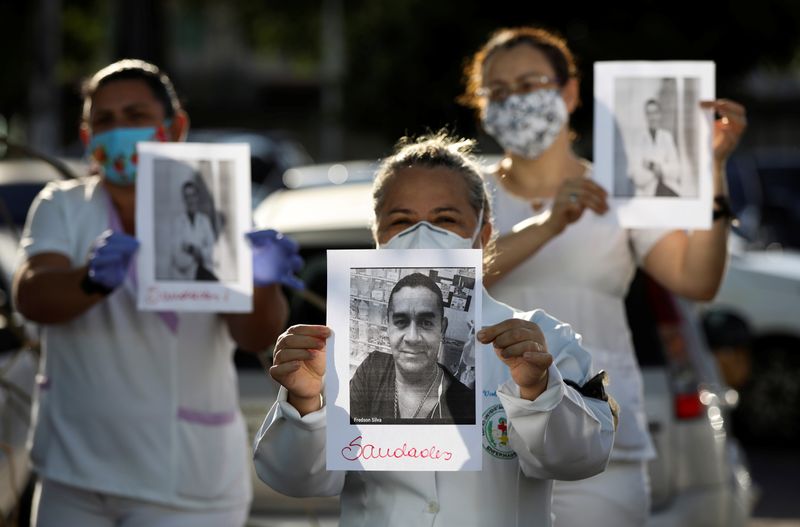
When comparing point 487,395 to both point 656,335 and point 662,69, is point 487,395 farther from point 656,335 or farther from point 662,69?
point 656,335

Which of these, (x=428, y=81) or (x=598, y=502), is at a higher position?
(x=428, y=81)

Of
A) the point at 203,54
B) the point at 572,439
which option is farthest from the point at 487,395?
the point at 203,54

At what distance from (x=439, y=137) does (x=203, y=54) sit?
50.7 m

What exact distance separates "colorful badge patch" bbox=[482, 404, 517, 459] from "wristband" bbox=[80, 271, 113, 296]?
4.18ft

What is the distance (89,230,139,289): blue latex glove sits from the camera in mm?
3814

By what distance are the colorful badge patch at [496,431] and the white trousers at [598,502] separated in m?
1.06

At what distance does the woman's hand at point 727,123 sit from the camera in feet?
13.5

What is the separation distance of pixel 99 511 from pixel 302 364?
1.38 metres

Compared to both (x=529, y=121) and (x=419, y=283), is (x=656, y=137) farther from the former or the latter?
(x=419, y=283)

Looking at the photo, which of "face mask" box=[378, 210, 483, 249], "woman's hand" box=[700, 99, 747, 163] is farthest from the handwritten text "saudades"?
"woman's hand" box=[700, 99, 747, 163]

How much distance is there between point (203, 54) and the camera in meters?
53.1

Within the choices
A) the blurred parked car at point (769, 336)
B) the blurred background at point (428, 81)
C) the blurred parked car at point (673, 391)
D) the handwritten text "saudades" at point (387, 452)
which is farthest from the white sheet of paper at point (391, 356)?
the blurred parked car at point (769, 336)

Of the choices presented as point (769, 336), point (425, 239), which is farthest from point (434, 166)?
point (769, 336)

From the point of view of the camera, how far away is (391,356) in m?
2.79
